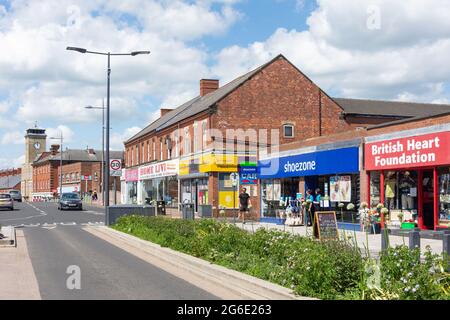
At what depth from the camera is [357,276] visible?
28.0ft

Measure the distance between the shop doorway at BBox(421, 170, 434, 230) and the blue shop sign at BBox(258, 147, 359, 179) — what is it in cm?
365

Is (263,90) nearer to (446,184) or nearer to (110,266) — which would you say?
(446,184)

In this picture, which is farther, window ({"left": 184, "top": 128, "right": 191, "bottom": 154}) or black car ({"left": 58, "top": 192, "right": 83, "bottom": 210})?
black car ({"left": 58, "top": 192, "right": 83, "bottom": 210})

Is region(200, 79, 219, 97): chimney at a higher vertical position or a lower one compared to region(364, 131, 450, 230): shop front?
higher

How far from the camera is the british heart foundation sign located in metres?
19.3

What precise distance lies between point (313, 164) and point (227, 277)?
17.4m

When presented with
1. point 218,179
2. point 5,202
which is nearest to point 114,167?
point 218,179

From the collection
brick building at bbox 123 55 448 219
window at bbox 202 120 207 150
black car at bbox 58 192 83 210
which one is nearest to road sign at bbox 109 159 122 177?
brick building at bbox 123 55 448 219

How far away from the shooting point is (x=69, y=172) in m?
116

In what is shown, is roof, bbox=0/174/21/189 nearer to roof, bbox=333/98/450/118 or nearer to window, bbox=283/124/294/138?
roof, bbox=333/98/450/118

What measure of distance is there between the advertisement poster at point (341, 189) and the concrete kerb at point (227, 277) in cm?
1111

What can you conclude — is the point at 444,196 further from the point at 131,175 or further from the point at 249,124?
the point at 131,175

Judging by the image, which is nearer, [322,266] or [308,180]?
[322,266]

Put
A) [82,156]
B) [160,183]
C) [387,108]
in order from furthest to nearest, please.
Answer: [82,156], [160,183], [387,108]
